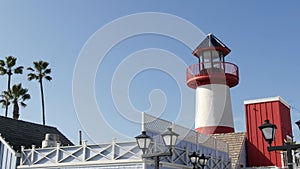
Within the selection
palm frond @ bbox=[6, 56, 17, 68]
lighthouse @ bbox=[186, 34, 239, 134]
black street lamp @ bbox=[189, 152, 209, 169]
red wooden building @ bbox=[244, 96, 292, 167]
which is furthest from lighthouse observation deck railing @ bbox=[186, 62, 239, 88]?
palm frond @ bbox=[6, 56, 17, 68]

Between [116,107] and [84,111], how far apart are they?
118 centimetres

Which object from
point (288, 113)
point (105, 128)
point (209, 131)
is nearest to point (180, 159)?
point (105, 128)

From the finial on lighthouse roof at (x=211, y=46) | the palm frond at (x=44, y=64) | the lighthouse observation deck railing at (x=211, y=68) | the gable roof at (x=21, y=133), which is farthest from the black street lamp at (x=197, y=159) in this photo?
the palm frond at (x=44, y=64)

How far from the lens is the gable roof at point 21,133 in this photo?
15.4 m

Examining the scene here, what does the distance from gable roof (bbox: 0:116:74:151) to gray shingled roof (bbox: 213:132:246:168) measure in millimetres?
7627

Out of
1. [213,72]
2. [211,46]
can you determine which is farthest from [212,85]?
[211,46]

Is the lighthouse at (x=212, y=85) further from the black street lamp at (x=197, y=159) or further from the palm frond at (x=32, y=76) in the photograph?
the palm frond at (x=32, y=76)

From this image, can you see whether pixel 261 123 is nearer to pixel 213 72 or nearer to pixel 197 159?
pixel 213 72

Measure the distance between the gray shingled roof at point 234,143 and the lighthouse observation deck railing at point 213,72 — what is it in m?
3.51

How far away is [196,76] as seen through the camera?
69.4 ft

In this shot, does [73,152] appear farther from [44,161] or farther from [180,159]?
[180,159]

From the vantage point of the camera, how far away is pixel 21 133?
54.4 feet

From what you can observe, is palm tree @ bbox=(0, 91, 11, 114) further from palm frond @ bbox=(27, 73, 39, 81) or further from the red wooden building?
the red wooden building

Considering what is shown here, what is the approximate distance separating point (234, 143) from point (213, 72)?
4368mm
